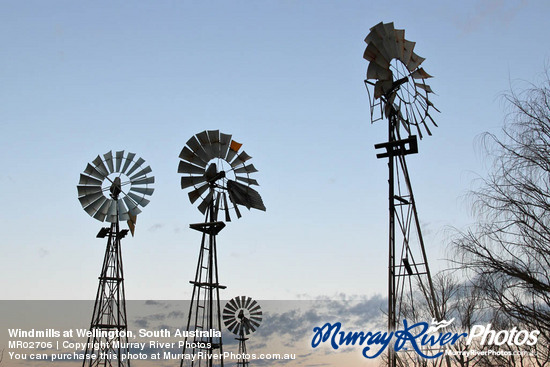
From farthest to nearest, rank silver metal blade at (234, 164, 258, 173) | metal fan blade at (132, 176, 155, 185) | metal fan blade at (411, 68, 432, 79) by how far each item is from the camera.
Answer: metal fan blade at (132, 176, 155, 185)
silver metal blade at (234, 164, 258, 173)
metal fan blade at (411, 68, 432, 79)

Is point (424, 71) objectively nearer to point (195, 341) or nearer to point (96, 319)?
point (195, 341)

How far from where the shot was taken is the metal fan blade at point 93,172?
20.3m

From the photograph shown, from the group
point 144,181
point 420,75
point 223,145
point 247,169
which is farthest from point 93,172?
point 420,75

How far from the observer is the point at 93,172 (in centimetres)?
2034

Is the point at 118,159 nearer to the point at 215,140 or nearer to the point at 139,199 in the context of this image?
the point at 139,199

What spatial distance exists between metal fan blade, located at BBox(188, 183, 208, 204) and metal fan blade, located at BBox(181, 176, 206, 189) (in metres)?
0.19

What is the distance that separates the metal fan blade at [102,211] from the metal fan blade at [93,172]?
99 cm

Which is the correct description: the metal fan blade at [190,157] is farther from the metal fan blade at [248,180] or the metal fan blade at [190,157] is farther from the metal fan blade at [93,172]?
the metal fan blade at [93,172]

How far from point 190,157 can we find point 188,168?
13.3 inches

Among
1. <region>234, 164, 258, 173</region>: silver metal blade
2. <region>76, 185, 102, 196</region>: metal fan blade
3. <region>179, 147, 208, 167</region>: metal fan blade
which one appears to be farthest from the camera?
<region>76, 185, 102, 196</region>: metal fan blade

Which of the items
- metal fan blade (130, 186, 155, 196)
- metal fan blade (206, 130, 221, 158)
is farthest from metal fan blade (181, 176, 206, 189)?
metal fan blade (130, 186, 155, 196)

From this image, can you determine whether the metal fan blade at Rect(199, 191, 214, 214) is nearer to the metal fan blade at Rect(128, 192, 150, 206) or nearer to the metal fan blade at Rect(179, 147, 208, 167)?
the metal fan blade at Rect(179, 147, 208, 167)

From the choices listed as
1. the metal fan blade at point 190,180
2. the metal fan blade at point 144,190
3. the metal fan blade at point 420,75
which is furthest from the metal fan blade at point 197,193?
the metal fan blade at point 420,75

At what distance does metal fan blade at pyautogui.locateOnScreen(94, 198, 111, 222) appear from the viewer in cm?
2002
